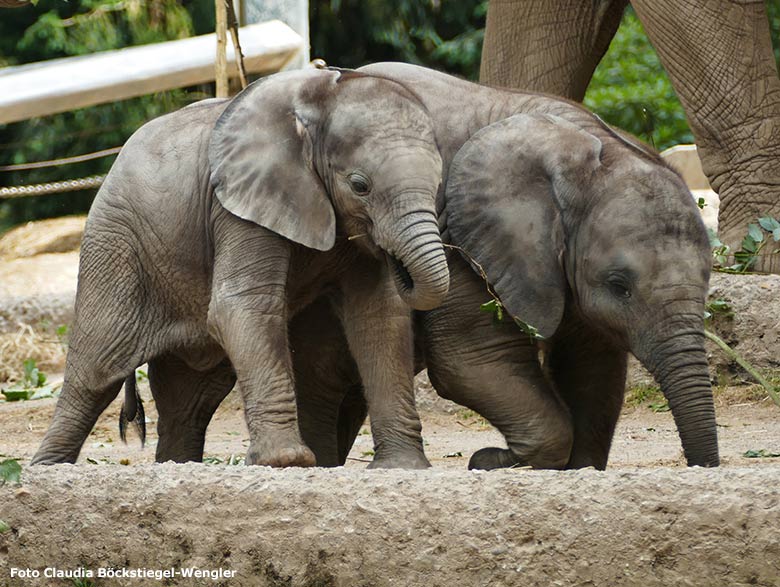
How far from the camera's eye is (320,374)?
6.35 m

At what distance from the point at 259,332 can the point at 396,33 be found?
532 inches

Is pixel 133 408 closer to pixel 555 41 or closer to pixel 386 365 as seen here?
pixel 386 365

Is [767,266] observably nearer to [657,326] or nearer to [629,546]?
[657,326]

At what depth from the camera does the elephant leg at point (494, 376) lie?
5.79 metres

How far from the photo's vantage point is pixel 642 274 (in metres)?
5.68

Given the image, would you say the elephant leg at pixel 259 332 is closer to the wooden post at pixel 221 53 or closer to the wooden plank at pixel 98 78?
the wooden post at pixel 221 53

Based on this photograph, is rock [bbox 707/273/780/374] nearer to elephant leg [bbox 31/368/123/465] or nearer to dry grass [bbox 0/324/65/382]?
elephant leg [bbox 31/368/123/465]

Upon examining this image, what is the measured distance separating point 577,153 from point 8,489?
228 cm

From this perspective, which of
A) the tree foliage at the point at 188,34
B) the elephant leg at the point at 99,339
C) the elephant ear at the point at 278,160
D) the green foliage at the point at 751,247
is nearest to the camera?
the elephant ear at the point at 278,160

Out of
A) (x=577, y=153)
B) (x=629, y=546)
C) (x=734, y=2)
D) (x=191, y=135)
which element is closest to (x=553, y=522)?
(x=629, y=546)

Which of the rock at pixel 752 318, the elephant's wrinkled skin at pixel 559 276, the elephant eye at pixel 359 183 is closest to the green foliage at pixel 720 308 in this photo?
the rock at pixel 752 318

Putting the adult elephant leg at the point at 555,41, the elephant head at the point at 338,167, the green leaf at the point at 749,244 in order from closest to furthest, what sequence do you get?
the elephant head at the point at 338,167
the green leaf at the point at 749,244
the adult elephant leg at the point at 555,41

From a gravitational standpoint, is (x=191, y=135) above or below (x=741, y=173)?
above

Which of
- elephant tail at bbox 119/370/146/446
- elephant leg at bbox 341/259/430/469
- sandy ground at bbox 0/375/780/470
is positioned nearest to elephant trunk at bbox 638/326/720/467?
sandy ground at bbox 0/375/780/470
